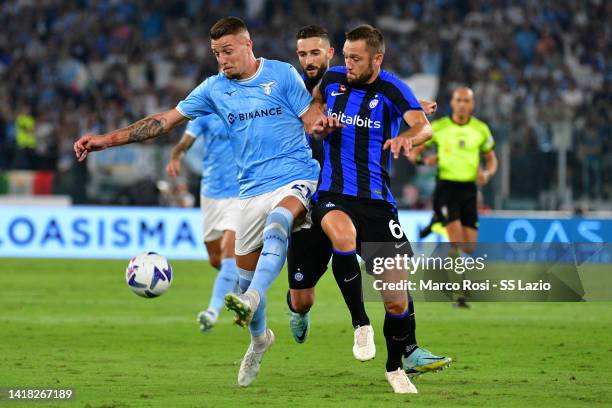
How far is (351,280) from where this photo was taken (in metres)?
8.01

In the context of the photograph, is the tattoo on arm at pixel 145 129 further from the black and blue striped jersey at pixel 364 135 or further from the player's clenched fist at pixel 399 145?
the player's clenched fist at pixel 399 145

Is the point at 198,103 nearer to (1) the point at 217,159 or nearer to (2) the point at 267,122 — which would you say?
(2) the point at 267,122

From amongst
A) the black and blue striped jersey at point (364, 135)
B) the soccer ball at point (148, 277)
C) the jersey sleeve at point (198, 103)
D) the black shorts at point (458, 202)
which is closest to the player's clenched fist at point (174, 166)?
the soccer ball at point (148, 277)

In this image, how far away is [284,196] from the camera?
800 cm

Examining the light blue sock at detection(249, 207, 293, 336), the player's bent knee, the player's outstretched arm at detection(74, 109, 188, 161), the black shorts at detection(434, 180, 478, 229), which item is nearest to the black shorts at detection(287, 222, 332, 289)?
the player's bent knee

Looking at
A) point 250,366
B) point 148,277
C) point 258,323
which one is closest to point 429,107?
point 258,323

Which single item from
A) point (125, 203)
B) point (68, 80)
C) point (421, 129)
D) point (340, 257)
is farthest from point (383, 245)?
point (68, 80)

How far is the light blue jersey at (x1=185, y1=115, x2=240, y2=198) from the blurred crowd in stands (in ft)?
37.5

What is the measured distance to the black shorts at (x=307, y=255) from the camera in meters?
8.64

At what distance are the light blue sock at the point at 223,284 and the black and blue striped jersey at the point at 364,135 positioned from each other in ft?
11.3

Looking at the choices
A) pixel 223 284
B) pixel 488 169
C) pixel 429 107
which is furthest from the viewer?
pixel 488 169

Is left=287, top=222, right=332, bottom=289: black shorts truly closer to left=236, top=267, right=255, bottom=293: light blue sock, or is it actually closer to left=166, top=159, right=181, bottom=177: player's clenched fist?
left=236, top=267, right=255, bottom=293: light blue sock

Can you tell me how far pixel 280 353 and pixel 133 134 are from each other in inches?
103

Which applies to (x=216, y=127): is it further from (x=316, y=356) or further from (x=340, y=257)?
(x=340, y=257)
